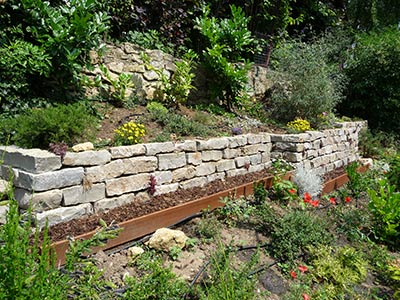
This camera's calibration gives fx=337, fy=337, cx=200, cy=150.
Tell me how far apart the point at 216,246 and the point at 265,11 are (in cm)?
699

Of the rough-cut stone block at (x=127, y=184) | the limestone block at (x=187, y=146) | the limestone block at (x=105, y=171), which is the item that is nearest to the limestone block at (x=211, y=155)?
the limestone block at (x=187, y=146)

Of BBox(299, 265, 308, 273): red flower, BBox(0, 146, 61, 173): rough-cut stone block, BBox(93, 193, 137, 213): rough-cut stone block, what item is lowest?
BBox(299, 265, 308, 273): red flower

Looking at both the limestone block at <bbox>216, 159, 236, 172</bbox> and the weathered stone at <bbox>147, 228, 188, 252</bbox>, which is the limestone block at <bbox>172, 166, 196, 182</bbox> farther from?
the weathered stone at <bbox>147, 228, 188, 252</bbox>

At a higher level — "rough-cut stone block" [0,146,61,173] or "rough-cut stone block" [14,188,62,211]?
"rough-cut stone block" [0,146,61,173]

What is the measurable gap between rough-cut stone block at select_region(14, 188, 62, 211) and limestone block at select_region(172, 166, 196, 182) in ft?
4.82

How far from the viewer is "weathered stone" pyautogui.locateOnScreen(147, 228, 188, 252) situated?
3.05m

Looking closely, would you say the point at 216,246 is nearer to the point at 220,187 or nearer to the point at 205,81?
the point at 220,187

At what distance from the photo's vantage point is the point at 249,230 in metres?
3.68

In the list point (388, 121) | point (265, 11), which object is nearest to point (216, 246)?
point (265, 11)

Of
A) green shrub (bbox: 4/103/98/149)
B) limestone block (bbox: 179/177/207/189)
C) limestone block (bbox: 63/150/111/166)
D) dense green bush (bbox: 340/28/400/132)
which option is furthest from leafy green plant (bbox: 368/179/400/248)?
dense green bush (bbox: 340/28/400/132)

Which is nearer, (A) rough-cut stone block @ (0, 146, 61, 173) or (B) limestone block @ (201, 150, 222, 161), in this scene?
(A) rough-cut stone block @ (0, 146, 61, 173)

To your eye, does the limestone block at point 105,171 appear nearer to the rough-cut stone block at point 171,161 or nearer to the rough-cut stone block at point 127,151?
the rough-cut stone block at point 127,151

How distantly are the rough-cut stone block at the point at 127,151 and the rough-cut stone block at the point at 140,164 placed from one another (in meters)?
0.05

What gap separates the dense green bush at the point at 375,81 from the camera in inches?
333
